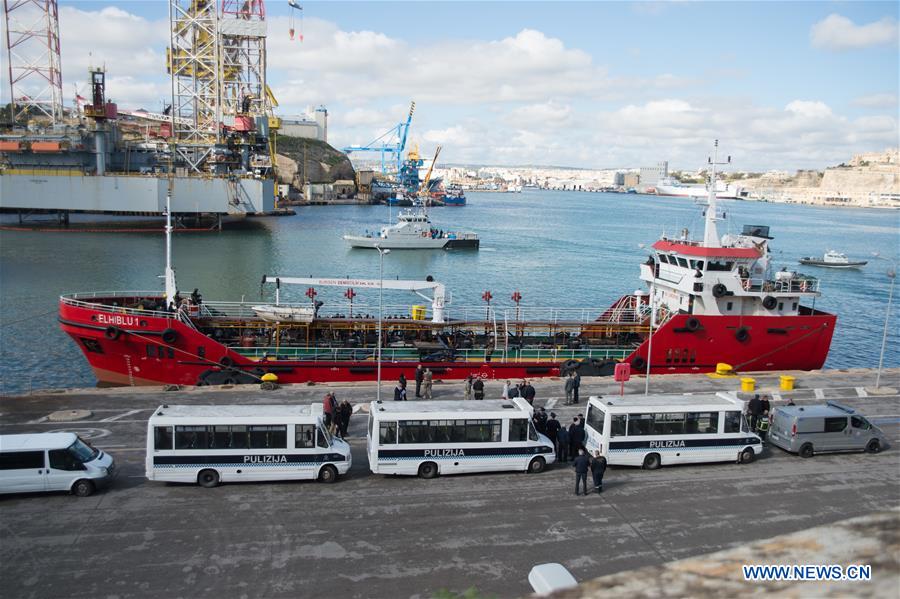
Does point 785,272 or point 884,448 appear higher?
point 785,272

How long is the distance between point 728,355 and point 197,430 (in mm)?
18875

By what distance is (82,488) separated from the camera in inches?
486

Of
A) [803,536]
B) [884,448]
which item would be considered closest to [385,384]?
[884,448]

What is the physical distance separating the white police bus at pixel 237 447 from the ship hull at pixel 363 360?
8.84 meters

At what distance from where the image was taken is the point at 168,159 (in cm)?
8862

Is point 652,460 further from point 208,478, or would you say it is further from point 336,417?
point 208,478

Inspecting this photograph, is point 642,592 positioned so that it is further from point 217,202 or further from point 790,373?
point 217,202

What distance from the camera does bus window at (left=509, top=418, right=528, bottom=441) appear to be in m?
14.0

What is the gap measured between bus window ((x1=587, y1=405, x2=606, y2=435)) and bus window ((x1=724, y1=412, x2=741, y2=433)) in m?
2.83

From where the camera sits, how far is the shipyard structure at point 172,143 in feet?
262

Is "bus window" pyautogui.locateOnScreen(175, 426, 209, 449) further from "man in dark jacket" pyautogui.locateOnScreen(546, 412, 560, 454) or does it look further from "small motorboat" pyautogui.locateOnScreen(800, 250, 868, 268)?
"small motorboat" pyautogui.locateOnScreen(800, 250, 868, 268)

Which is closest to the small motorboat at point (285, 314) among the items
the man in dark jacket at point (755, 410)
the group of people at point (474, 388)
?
the group of people at point (474, 388)

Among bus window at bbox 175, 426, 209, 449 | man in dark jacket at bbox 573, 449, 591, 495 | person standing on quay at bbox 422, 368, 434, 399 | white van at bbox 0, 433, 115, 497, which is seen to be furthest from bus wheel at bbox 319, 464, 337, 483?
person standing on quay at bbox 422, 368, 434, 399

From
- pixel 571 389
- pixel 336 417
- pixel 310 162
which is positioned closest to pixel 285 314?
pixel 336 417
